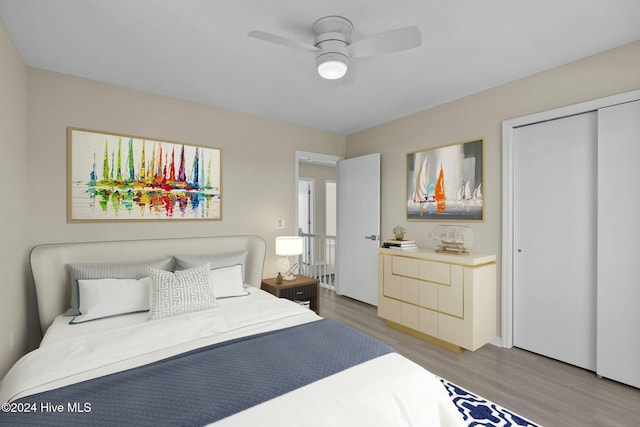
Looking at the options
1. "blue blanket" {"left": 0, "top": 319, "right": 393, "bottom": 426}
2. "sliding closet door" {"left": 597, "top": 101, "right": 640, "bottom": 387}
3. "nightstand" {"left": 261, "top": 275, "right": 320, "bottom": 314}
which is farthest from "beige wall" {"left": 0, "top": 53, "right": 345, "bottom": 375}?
"sliding closet door" {"left": 597, "top": 101, "right": 640, "bottom": 387}

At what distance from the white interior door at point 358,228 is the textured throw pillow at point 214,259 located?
1.77 meters

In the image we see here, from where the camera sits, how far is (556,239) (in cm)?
264

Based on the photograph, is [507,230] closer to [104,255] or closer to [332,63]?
[332,63]

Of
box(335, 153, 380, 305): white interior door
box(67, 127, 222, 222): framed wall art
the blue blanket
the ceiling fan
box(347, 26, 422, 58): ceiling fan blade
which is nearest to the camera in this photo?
the blue blanket

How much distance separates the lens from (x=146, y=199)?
3.01 metres

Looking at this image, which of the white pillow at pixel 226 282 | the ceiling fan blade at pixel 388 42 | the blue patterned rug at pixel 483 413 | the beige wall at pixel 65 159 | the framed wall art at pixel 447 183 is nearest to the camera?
the ceiling fan blade at pixel 388 42

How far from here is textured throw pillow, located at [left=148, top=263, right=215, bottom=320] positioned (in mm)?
2133

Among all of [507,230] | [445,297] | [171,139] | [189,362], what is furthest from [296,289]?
[507,230]

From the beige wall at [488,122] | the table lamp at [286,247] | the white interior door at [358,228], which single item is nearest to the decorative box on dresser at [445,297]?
the beige wall at [488,122]

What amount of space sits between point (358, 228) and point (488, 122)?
81.5 inches

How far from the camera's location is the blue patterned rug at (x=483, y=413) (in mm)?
A: 1861

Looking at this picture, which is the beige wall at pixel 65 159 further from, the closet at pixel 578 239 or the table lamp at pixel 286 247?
the closet at pixel 578 239

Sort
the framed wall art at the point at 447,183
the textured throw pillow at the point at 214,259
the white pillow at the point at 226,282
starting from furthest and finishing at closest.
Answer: the framed wall art at the point at 447,183 < the textured throw pillow at the point at 214,259 < the white pillow at the point at 226,282

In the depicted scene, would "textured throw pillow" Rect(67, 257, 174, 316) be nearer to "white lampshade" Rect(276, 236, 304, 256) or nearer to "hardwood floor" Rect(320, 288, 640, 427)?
"white lampshade" Rect(276, 236, 304, 256)
